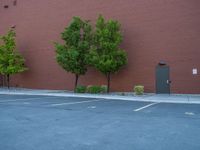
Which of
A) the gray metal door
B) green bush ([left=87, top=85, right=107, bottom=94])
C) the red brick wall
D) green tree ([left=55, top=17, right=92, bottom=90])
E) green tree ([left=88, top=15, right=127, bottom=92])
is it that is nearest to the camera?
the red brick wall

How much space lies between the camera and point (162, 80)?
24.5m

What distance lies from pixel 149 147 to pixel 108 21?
64.4 feet

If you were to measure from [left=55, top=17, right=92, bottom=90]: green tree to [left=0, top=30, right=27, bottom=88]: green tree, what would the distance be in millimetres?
6724

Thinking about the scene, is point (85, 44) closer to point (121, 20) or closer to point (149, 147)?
point (121, 20)

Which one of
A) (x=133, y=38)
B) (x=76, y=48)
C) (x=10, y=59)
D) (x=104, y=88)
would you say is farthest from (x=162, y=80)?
(x=10, y=59)

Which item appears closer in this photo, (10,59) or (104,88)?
(104,88)

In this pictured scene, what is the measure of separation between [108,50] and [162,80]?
507cm

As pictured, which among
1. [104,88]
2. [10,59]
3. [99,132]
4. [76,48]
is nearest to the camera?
[99,132]

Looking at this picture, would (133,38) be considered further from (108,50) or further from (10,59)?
(10,59)

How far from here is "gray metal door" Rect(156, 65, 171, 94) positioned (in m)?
24.4

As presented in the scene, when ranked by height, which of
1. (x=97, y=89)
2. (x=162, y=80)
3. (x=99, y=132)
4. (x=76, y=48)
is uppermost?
(x=76, y=48)

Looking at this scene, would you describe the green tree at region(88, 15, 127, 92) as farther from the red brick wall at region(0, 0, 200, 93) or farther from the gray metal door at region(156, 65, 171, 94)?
the gray metal door at region(156, 65, 171, 94)

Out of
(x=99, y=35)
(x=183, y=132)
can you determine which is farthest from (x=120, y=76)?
(x=183, y=132)

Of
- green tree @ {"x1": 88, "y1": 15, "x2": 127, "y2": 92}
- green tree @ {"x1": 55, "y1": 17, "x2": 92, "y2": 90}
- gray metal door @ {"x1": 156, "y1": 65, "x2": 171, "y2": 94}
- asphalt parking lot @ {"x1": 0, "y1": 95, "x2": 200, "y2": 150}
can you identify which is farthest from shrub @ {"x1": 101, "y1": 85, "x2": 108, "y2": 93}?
asphalt parking lot @ {"x1": 0, "y1": 95, "x2": 200, "y2": 150}
